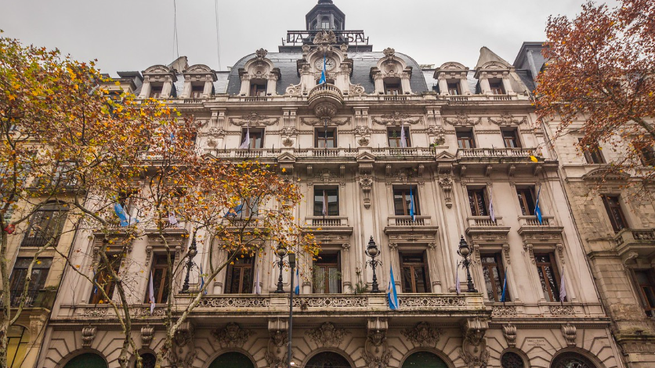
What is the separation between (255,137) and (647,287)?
23.5 metres

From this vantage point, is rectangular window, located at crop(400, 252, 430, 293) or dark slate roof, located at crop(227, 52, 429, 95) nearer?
rectangular window, located at crop(400, 252, 430, 293)

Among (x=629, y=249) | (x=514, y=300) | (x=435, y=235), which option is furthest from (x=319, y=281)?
(x=629, y=249)

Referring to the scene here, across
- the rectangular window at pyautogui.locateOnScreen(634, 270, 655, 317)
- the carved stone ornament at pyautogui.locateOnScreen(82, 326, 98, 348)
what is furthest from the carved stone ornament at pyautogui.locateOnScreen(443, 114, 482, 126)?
the carved stone ornament at pyautogui.locateOnScreen(82, 326, 98, 348)

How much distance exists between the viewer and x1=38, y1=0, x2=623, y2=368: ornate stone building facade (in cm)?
1828

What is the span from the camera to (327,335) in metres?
18.4

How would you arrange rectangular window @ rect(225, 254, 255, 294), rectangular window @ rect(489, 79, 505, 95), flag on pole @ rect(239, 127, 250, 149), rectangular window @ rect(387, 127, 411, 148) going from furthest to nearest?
rectangular window @ rect(489, 79, 505, 95), rectangular window @ rect(387, 127, 411, 148), flag on pole @ rect(239, 127, 250, 149), rectangular window @ rect(225, 254, 255, 294)

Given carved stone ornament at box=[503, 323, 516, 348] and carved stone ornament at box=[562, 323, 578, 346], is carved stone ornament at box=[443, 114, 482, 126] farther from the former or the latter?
carved stone ornament at box=[562, 323, 578, 346]

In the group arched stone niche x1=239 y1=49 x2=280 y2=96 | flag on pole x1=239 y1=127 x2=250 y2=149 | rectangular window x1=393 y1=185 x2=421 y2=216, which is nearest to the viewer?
rectangular window x1=393 y1=185 x2=421 y2=216

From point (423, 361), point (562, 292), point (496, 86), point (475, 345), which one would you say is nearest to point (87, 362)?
point (423, 361)

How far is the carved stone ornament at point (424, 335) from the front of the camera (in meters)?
18.3

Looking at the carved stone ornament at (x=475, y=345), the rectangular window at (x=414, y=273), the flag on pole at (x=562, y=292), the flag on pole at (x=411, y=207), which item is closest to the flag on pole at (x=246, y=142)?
the flag on pole at (x=411, y=207)

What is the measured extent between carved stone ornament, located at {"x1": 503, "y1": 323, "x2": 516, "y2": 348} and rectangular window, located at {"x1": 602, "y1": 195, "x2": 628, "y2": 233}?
879 cm

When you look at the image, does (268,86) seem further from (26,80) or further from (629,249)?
(629,249)

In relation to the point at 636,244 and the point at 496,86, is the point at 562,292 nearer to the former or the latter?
the point at 636,244
